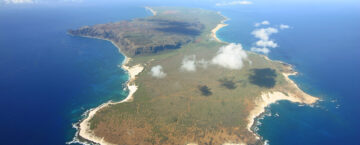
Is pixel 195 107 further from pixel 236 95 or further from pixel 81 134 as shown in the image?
pixel 81 134

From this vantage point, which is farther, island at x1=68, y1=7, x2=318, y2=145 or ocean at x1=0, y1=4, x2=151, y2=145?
ocean at x1=0, y1=4, x2=151, y2=145

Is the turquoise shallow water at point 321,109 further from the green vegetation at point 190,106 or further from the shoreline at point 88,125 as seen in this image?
the shoreline at point 88,125

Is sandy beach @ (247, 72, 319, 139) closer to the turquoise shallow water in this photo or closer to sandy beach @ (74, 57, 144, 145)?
the turquoise shallow water

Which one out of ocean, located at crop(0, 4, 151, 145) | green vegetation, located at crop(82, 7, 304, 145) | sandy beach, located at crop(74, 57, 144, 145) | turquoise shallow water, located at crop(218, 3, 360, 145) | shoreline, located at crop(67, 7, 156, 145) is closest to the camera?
shoreline, located at crop(67, 7, 156, 145)

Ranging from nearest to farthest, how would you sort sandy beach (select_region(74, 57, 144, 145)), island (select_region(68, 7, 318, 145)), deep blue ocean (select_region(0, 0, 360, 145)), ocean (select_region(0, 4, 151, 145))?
sandy beach (select_region(74, 57, 144, 145)) → island (select_region(68, 7, 318, 145)) → ocean (select_region(0, 4, 151, 145)) → deep blue ocean (select_region(0, 0, 360, 145))

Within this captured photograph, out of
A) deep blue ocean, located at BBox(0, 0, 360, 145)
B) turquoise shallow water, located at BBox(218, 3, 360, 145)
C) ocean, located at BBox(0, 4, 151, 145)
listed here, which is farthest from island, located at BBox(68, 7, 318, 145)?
ocean, located at BBox(0, 4, 151, 145)

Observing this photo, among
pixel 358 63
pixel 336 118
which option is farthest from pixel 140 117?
pixel 358 63

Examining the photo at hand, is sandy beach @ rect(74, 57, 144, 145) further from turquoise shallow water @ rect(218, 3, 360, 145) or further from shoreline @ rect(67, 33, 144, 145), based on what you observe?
turquoise shallow water @ rect(218, 3, 360, 145)

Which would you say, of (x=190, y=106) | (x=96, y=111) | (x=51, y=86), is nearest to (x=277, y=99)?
(x=190, y=106)

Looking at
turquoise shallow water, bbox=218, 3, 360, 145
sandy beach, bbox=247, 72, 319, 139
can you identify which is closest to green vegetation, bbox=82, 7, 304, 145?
sandy beach, bbox=247, 72, 319, 139

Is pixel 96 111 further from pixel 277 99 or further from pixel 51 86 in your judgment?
pixel 277 99
